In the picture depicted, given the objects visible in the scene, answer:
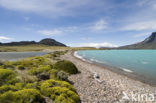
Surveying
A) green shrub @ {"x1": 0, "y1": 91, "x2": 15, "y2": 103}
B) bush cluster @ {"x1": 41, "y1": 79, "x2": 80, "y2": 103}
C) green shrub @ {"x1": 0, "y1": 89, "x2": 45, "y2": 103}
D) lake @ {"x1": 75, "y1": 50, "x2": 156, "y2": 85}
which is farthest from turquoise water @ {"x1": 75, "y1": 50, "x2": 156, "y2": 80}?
green shrub @ {"x1": 0, "y1": 91, "x2": 15, "y2": 103}

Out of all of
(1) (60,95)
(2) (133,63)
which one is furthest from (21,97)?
(2) (133,63)

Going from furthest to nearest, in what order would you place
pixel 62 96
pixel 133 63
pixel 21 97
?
pixel 133 63 → pixel 62 96 → pixel 21 97

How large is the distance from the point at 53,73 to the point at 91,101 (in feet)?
16.3

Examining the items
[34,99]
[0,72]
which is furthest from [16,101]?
[0,72]

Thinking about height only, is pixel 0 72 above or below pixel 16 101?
above

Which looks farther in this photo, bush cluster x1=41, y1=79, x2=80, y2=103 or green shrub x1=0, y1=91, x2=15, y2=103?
bush cluster x1=41, y1=79, x2=80, y2=103

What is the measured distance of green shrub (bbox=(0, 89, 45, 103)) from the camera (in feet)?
14.6

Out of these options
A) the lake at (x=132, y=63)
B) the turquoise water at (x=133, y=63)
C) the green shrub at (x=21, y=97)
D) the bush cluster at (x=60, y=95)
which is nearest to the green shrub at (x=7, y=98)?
the green shrub at (x=21, y=97)

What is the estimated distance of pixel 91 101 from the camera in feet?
19.5

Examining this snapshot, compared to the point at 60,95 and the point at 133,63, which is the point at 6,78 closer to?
the point at 60,95

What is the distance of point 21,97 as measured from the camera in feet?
15.4

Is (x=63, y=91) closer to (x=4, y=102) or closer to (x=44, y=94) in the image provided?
(x=44, y=94)

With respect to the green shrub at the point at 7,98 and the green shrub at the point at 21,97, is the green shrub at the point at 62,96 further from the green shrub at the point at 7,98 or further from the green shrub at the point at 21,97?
the green shrub at the point at 7,98

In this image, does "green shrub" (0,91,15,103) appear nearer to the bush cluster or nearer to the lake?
the bush cluster
